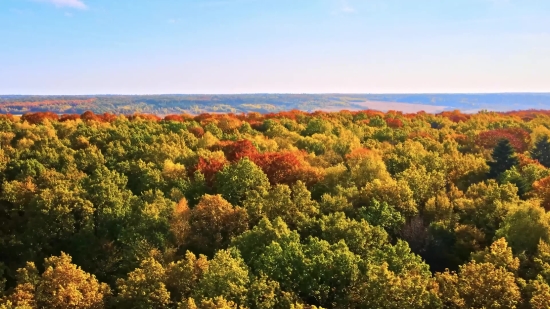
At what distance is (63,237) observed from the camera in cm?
5216

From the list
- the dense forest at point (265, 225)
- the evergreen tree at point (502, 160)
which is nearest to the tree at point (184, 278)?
the dense forest at point (265, 225)

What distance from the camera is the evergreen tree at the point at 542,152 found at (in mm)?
84500

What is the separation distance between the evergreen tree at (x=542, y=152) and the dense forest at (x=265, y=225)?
25cm

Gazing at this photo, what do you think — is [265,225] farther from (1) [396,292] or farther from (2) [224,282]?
(1) [396,292]

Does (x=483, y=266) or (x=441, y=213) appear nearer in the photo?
(x=483, y=266)

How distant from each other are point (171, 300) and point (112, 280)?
12.8 meters

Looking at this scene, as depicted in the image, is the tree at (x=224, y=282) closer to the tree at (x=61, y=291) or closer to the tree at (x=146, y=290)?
the tree at (x=146, y=290)

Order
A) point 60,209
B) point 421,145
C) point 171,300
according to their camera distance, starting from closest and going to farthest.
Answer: point 171,300, point 60,209, point 421,145

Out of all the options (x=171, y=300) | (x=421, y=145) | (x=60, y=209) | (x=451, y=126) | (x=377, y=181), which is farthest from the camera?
(x=451, y=126)

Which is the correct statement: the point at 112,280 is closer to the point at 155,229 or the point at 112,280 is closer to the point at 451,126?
the point at 155,229

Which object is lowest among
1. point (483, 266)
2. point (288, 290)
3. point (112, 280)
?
point (112, 280)

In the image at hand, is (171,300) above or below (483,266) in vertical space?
below

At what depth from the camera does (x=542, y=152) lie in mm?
85938

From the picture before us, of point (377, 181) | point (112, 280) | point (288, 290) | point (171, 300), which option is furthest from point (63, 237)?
point (377, 181)
